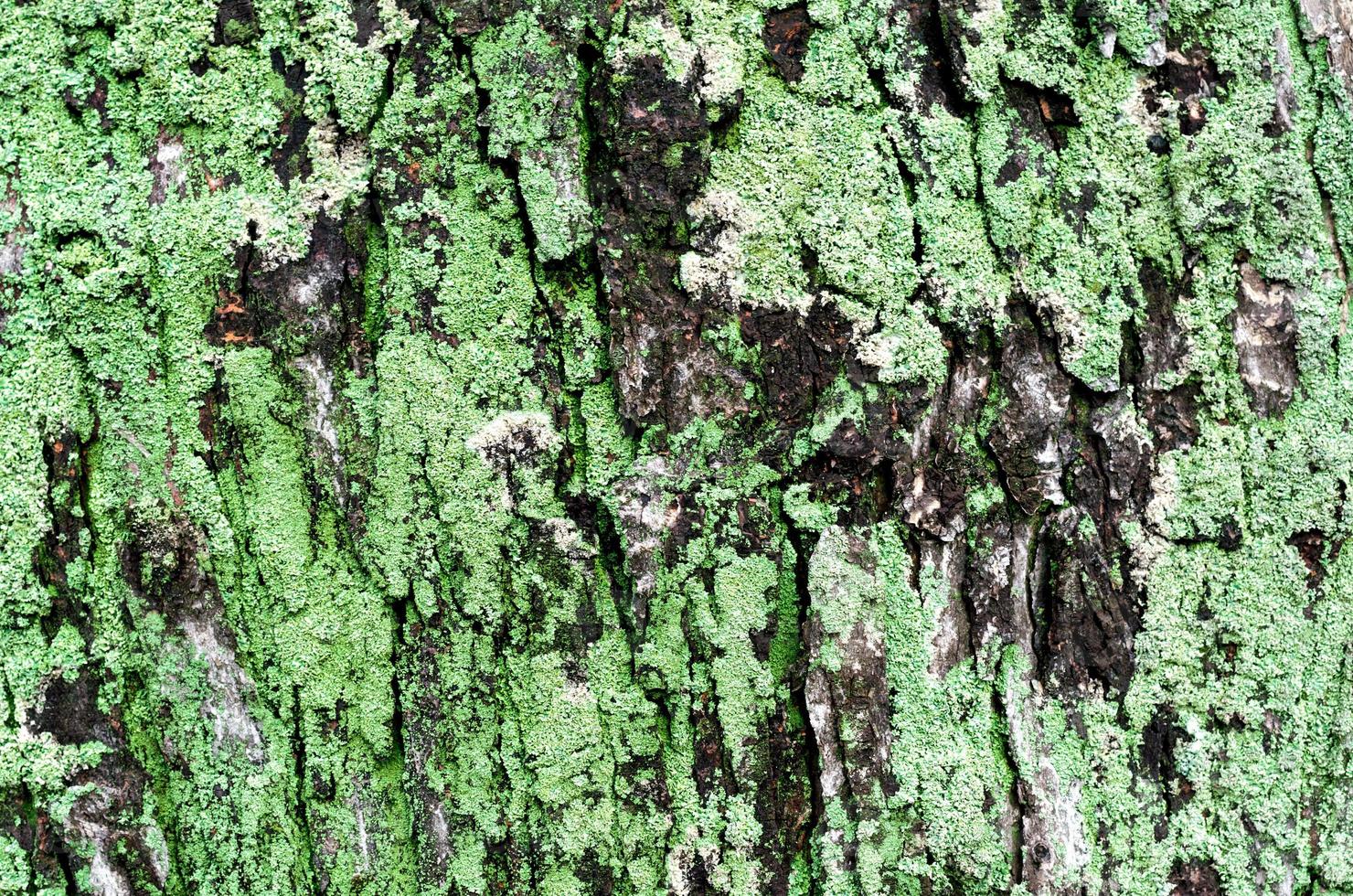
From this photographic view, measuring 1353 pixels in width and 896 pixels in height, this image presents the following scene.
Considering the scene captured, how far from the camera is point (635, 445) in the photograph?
150 cm

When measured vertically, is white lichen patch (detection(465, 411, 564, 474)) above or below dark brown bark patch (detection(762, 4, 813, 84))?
below

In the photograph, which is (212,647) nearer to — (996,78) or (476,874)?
(476,874)

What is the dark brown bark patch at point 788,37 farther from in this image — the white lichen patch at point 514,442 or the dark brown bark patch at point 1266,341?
the dark brown bark patch at point 1266,341

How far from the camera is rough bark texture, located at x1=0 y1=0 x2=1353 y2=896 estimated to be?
1456 millimetres

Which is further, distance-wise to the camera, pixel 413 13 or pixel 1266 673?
pixel 1266 673

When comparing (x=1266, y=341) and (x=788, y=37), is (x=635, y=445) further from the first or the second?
(x=1266, y=341)

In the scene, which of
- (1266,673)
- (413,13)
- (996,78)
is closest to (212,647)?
(413,13)

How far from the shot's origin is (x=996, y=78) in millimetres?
1523

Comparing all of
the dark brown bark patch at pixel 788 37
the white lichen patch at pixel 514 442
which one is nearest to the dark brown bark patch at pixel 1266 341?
the dark brown bark patch at pixel 788 37

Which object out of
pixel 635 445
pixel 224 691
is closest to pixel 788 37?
pixel 635 445

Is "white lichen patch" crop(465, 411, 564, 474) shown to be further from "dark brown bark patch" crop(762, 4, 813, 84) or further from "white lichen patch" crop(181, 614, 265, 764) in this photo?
"dark brown bark patch" crop(762, 4, 813, 84)

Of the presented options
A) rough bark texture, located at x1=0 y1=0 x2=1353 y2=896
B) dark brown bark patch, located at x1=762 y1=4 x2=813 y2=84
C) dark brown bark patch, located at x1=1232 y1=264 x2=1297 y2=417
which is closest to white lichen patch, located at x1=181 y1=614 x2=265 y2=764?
rough bark texture, located at x1=0 y1=0 x2=1353 y2=896

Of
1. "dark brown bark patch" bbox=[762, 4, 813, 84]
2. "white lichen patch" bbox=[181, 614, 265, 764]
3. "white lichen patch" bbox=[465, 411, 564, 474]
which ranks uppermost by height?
"dark brown bark patch" bbox=[762, 4, 813, 84]

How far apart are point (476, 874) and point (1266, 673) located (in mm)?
1427
